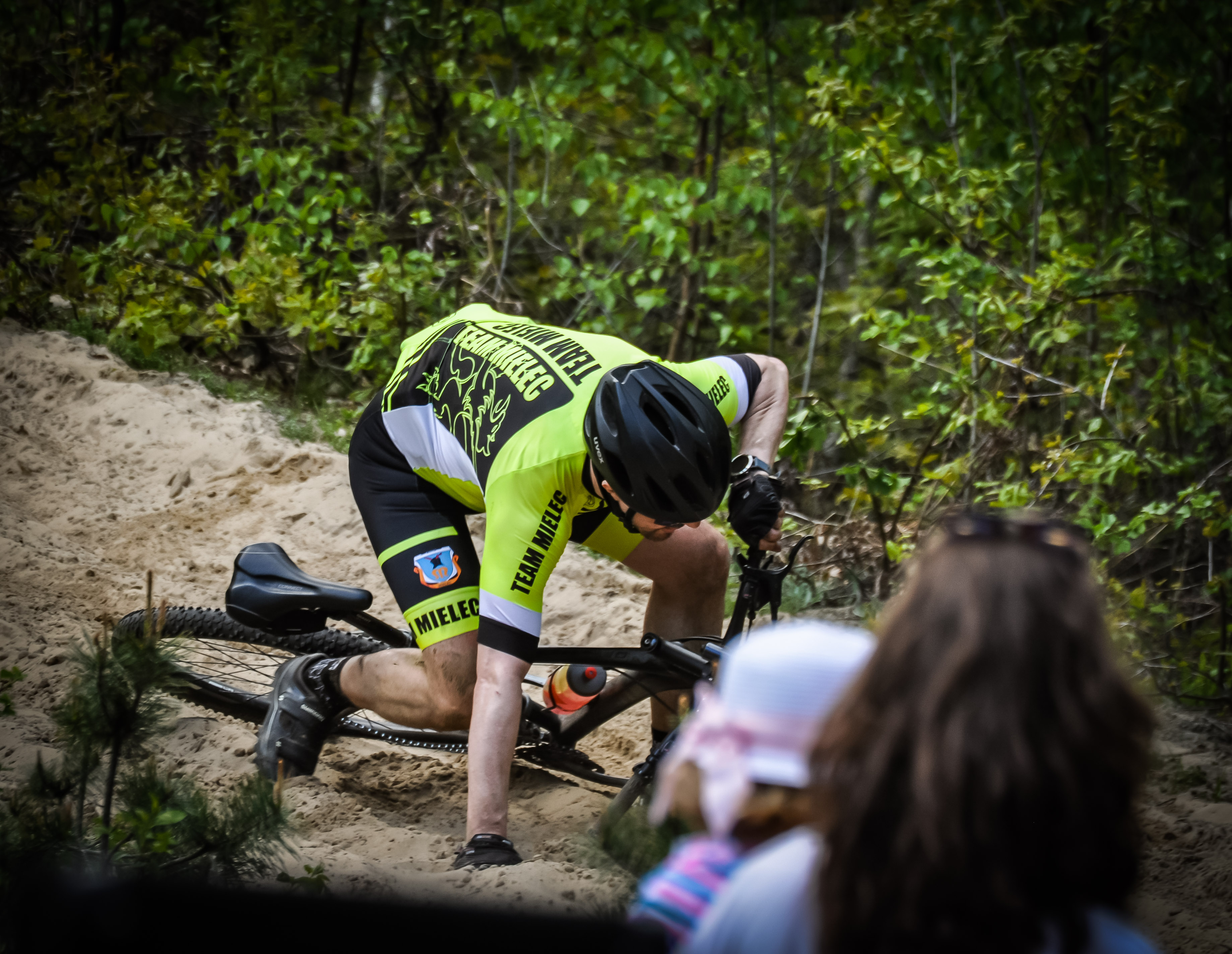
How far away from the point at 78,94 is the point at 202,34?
5.84 ft

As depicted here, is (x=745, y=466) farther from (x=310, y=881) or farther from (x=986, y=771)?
(x=986, y=771)

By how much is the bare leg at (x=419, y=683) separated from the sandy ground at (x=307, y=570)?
0.36m

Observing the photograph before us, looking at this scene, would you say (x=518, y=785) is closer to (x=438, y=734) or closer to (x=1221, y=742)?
(x=438, y=734)

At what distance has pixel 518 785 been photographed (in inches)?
151

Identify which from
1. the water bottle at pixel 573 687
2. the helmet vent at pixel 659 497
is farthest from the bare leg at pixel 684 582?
the helmet vent at pixel 659 497

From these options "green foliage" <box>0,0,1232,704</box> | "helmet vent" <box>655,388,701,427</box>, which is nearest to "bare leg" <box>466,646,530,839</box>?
"helmet vent" <box>655,388,701,427</box>

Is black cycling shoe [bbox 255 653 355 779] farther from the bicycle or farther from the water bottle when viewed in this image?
the water bottle

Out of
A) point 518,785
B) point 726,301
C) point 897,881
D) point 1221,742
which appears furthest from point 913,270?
point 897,881

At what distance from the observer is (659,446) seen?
266cm

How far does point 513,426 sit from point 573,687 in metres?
1.11

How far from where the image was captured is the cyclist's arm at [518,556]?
9.19ft

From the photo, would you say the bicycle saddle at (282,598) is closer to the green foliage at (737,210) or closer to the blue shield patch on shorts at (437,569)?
the blue shield patch on shorts at (437,569)

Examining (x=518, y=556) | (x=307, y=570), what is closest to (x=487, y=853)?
(x=518, y=556)

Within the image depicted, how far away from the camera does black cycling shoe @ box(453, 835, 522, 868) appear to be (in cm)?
267
